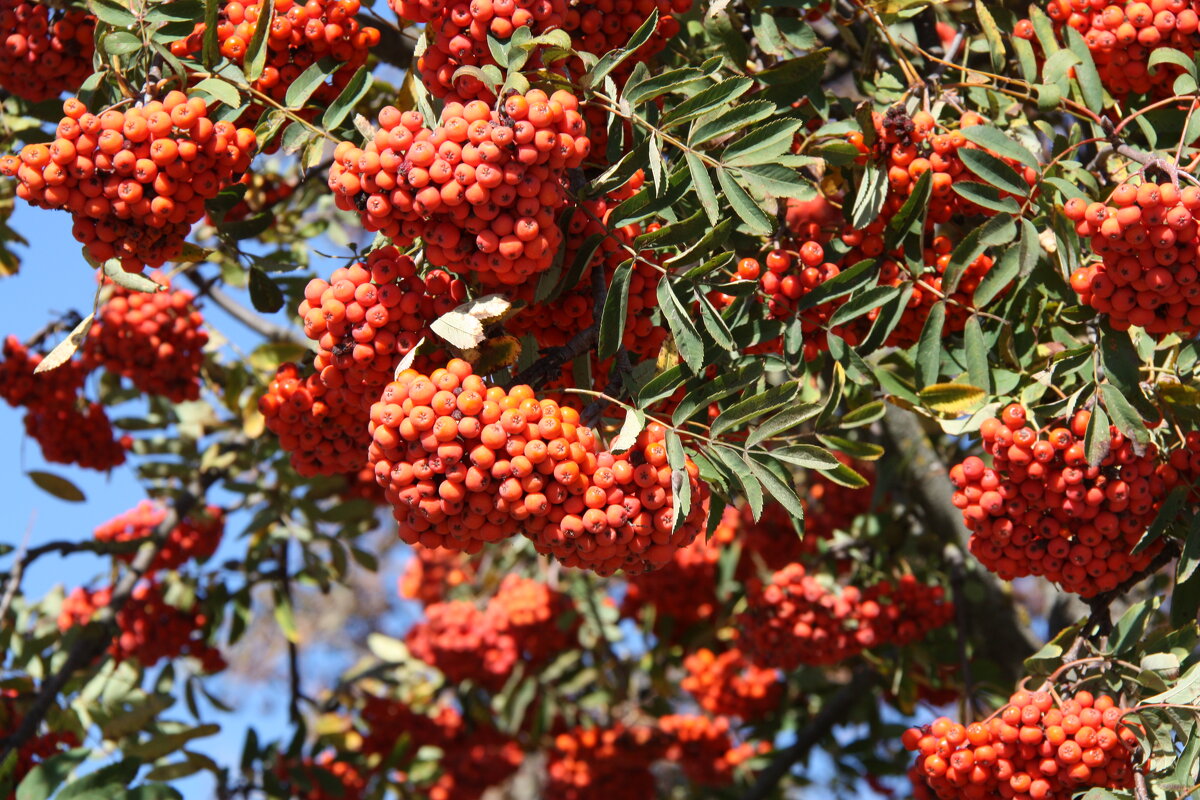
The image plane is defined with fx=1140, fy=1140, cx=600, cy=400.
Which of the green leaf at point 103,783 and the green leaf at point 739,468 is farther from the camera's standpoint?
the green leaf at point 103,783

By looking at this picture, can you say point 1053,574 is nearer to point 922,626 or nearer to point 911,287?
point 911,287

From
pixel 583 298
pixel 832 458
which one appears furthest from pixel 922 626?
pixel 583 298

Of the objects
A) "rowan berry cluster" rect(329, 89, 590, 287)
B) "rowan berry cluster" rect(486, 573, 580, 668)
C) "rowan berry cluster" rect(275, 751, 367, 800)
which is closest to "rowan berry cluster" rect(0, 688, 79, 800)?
"rowan berry cluster" rect(275, 751, 367, 800)

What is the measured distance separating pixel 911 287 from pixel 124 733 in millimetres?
3772

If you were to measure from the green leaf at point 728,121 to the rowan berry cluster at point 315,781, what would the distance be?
3.77 meters

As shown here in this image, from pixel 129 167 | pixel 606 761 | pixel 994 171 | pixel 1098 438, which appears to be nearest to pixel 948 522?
pixel 1098 438

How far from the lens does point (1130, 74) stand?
3.15 m

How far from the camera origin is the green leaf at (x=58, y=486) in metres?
5.41

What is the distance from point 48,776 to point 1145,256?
3802 mm

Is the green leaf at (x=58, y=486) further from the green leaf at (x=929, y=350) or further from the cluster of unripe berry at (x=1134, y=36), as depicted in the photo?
the cluster of unripe berry at (x=1134, y=36)

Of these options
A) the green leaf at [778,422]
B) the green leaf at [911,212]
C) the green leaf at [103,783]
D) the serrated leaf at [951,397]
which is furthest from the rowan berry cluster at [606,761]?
the green leaf at [911,212]

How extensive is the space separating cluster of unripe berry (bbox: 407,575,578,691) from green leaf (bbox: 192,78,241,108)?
3513 mm

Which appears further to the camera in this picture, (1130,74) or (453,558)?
(453,558)

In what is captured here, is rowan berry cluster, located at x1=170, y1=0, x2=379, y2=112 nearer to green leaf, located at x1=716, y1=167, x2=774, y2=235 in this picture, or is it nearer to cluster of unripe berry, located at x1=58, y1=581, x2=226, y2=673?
green leaf, located at x1=716, y1=167, x2=774, y2=235
